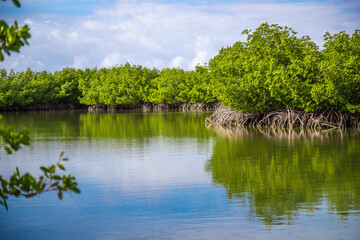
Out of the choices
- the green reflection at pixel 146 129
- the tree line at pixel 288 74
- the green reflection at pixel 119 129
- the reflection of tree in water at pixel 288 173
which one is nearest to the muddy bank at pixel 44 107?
the green reflection at pixel 119 129

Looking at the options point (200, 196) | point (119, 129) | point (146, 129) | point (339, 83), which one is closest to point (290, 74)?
point (339, 83)

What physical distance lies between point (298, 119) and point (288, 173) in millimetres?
10974

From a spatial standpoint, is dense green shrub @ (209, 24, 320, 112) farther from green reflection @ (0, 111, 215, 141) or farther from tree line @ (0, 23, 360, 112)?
green reflection @ (0, 111, 215, 141)

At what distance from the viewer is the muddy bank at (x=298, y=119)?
18487 millimetres

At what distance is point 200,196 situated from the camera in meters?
7.31

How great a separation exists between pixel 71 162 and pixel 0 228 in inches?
216

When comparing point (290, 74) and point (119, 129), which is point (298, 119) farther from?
point (119, 129)

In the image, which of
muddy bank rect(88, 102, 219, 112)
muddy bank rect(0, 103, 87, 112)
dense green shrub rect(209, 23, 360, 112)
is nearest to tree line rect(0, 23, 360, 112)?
dense green shrub rect(209, 23, 360, 112)

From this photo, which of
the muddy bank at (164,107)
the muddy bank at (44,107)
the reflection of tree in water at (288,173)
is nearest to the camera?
the reflection of tree in water at (288,173)

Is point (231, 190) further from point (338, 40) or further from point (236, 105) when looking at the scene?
point (338, 40)

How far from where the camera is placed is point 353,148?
12.4m

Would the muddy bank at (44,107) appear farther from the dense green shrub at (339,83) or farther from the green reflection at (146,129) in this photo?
the dense green shrub at (339,83)

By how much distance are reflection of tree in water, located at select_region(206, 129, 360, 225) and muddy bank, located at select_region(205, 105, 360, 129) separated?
3.19 m

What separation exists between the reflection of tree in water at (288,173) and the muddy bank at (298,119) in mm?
3192
